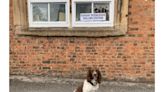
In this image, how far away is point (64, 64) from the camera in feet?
27.4

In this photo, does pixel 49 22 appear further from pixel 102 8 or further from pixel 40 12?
pixel 102 8

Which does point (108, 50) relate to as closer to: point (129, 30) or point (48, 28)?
point (129, 30)

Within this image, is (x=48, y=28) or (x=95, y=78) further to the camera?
(x=48, y=28)

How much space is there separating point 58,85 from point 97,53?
1149 millimetres

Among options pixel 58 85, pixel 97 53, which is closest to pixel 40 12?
pixel 97 53

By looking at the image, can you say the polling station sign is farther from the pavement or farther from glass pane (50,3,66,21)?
the pavement

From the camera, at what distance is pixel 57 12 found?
8500mm

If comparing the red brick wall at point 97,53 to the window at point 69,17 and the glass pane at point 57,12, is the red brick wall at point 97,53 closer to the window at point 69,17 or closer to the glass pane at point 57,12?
the window at point 69,17

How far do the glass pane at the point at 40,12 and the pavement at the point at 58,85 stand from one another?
1425 mm

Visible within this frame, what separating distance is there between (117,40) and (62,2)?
1.57m

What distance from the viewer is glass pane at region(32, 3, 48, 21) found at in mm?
8523

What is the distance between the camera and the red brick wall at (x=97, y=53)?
8055mm
